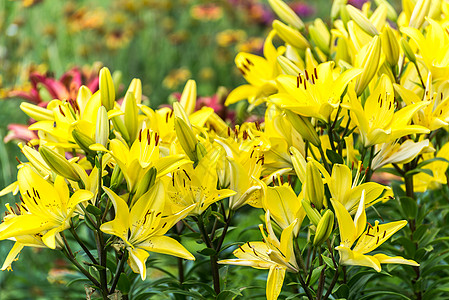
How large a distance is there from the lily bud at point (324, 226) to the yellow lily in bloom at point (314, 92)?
0.48ft

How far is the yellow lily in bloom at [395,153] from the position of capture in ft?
2.27

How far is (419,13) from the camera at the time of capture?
0.82 m

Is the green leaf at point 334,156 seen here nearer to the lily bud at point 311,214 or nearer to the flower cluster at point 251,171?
the flower cluster at point 251,171

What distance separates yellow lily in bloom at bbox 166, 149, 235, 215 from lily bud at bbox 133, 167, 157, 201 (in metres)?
0.04

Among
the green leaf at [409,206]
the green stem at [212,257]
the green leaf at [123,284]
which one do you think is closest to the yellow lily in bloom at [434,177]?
the green leaf at [409,206]

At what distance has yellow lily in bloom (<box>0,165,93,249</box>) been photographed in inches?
23.1

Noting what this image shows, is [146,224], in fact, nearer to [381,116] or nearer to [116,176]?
[116,176]

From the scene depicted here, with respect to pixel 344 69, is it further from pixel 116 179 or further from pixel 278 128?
pixel 116 179

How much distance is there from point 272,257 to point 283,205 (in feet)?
0.21

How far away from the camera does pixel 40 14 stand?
3377mm

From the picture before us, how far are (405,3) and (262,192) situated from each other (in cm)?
43

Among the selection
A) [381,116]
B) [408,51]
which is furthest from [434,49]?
[381,116]

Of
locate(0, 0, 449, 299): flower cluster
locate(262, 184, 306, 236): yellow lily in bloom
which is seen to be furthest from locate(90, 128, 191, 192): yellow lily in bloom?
locate(262, 184, 306, 236): yellow lily in bloom

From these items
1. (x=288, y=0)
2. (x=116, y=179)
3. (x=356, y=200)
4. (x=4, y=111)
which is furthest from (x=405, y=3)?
(x=288, y=0)
